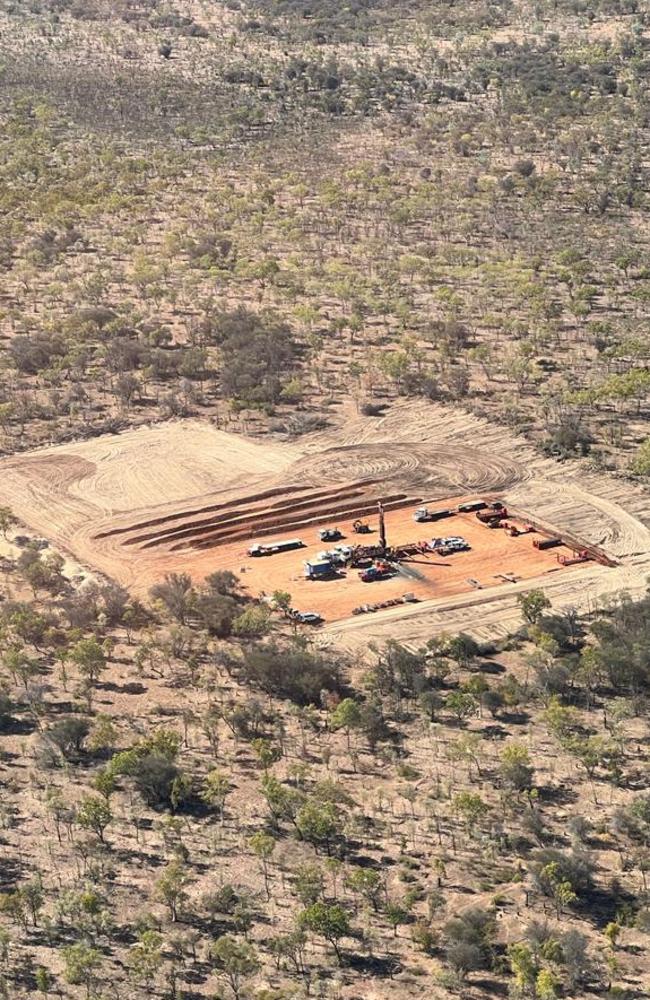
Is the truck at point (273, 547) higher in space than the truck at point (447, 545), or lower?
lower

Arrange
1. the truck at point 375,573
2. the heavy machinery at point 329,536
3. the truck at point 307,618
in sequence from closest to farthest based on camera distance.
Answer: the truck at point 307,618, the truck at point 375,573, the heavy machinery at point 329,536

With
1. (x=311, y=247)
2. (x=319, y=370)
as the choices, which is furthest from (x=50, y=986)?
(x=311, y=247)

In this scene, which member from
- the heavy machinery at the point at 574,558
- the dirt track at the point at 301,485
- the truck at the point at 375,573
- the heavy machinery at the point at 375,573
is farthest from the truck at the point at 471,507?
the truck at the point at 375,573

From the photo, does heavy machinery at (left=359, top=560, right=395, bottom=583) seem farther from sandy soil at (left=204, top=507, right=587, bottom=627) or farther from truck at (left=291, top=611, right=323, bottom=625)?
truck at (left=291, top=611, right=323, bottom=625)

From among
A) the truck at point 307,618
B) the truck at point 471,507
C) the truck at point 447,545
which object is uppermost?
the truck at point 471,507

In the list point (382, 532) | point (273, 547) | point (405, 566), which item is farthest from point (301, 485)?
point (405, 566)

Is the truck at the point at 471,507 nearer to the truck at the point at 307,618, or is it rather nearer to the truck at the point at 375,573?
the truck at the point at 375,573

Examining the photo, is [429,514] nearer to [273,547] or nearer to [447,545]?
[447,545]

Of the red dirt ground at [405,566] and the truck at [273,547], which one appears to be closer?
the red dirt ground at [405,566]
